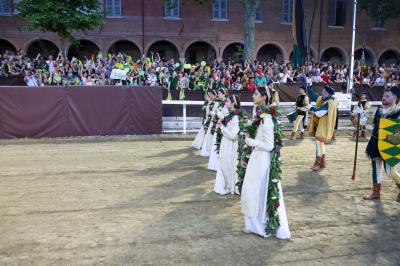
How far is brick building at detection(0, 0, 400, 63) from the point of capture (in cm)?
3064

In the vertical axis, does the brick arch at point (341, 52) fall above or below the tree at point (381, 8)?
below

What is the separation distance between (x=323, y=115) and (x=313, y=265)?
537cm

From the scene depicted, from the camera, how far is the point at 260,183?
5641 millimetres

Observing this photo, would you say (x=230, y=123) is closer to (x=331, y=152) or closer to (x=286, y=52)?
(x=331, y=152)

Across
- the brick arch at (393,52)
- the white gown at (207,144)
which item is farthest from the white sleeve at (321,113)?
the brick arch at (393,52)

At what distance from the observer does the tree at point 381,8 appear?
3194 cm

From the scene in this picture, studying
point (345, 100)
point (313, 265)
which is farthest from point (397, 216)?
point (345, 100)

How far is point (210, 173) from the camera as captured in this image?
9.40m

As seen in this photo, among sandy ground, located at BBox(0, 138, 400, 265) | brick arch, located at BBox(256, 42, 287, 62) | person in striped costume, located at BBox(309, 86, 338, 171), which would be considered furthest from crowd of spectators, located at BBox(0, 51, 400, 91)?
brick arch, located at BBox(256, 42, 287, 62)

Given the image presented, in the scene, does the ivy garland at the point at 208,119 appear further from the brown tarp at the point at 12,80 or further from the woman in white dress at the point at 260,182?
the brown tarp at the point at 12,80

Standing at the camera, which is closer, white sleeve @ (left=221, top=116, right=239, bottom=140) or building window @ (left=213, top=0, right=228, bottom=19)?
white sleeve @ (left=221, top=116, right=239, bottom=140)

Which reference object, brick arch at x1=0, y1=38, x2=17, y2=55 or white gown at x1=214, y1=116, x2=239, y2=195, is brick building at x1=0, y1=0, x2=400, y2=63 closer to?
brick arch at x1=0, y1=38, x2=17, y2=55

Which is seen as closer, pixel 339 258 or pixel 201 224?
pixel 339 258

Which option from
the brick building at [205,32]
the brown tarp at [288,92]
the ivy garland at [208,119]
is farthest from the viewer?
the brick building at [205,32]
